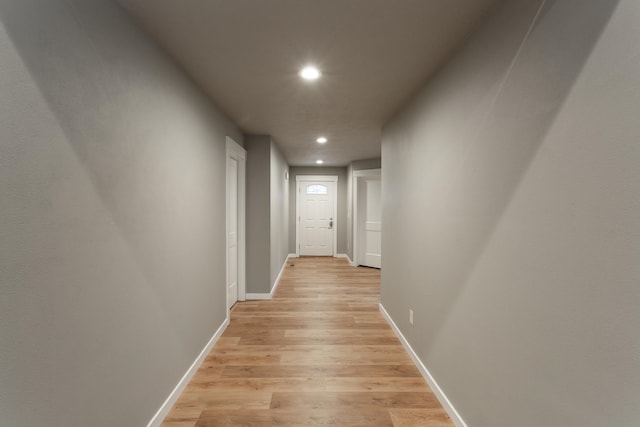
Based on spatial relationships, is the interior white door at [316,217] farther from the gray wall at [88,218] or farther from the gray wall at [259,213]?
the gray wall at [88,218]

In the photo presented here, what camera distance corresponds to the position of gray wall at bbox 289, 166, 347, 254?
7680 millimetres

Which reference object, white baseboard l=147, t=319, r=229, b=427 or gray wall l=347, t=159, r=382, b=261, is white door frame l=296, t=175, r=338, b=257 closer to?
gray wall l=347, t=159, r=382, b=261

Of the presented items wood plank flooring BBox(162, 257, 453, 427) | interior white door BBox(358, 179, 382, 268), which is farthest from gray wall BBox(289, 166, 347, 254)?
wood plank flooring BBox(162, 257, 453, 427)

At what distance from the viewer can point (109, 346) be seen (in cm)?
141

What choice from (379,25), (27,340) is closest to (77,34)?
(27,340)

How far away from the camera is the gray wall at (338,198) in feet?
25.2

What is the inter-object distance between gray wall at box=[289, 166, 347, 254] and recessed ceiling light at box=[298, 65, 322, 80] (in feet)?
17.4

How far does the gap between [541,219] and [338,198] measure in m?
6.69

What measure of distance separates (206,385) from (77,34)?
2.29m

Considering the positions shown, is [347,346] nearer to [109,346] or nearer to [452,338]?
[452,338]

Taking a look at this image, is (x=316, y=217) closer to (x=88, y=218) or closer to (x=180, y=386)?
(x=180, y=386)

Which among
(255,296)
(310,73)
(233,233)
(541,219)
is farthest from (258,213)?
(541,219)

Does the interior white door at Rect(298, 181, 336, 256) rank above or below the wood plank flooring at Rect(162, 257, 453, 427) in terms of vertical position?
above

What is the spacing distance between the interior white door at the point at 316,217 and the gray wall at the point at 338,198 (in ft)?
0.66
